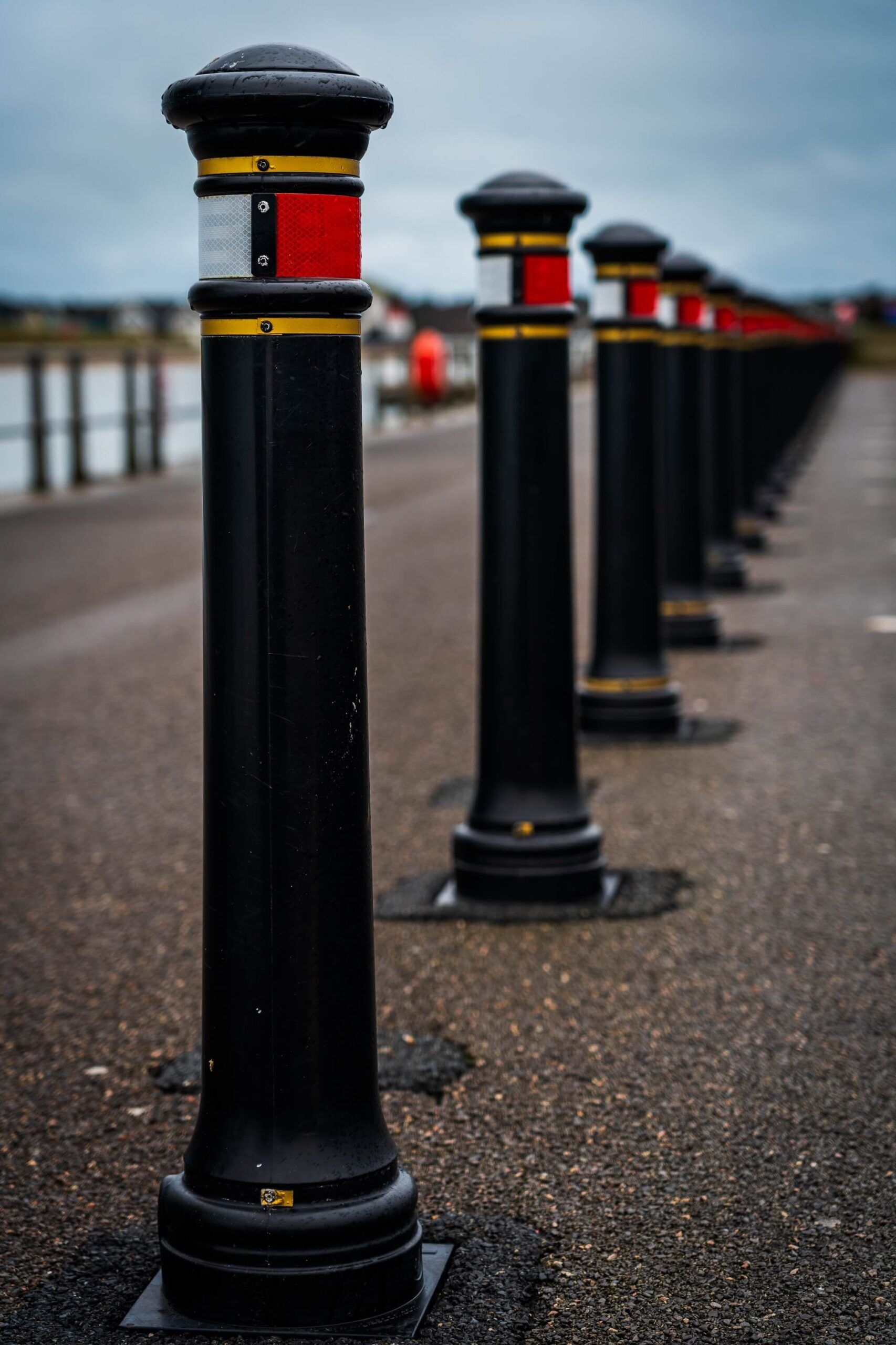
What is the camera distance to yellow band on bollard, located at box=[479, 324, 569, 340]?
13.1 ft

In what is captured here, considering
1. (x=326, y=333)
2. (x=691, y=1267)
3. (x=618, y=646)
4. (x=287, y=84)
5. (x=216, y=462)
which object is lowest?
(x=691, y=1267)

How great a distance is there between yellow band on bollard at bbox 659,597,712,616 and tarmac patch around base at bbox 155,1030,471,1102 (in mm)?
4300

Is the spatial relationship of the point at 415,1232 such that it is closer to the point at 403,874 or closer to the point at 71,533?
the point at 403,874

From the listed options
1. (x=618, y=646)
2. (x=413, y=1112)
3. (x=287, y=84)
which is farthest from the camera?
(x=618, y=646)

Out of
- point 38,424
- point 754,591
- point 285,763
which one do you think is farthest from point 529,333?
point 38,424

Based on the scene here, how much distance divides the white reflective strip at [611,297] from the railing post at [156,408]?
13.6 meters

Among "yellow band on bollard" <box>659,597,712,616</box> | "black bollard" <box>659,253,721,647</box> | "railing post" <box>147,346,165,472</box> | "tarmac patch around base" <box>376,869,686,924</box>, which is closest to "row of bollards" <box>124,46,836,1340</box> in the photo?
"tarmac patch around base" <box>376,869,686,924</box>

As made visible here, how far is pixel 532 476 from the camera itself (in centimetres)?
402

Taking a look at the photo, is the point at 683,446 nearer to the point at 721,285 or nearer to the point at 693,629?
the point at 693,629

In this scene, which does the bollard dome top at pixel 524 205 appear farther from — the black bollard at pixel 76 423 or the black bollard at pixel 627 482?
the black bollard at pixel 76 423

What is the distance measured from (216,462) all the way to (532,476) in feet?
5.98

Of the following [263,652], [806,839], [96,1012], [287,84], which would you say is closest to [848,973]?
[806,839]

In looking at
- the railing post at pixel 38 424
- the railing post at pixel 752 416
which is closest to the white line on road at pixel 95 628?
the railing post at pixel 752 416

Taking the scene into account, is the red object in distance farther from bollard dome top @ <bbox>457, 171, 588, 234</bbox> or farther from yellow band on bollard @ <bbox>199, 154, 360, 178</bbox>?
yellow band on bollard @ <bbox>199, 154, 360, 178</bbox>
